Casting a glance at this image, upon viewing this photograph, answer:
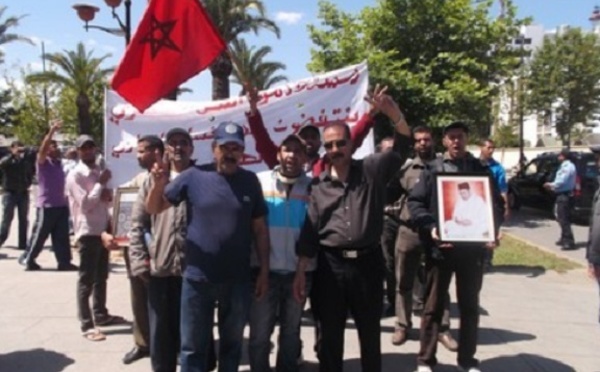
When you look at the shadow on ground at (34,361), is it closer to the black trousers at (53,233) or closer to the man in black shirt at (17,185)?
the black trousers at (53,233)

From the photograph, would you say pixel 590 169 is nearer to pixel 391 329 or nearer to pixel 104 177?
pixel 391 329

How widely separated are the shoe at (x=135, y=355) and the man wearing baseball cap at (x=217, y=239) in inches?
52.4

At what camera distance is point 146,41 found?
4797 millimetres

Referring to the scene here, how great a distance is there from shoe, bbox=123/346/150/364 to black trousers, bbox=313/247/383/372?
179cm

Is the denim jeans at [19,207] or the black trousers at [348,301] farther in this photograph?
the denim jeans at [19,207]

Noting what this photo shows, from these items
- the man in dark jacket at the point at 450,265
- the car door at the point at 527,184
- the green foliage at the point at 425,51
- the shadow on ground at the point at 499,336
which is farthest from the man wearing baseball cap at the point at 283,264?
the car door at the point at 527,184

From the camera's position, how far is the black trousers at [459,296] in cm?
462

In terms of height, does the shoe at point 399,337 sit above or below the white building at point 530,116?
below

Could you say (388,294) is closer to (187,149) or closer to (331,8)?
(187,149)

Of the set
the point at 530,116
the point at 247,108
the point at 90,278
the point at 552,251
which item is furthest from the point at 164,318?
the point at 530,116

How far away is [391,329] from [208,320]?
2679 millimetres

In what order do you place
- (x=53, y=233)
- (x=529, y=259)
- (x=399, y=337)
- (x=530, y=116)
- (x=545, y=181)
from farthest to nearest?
(x=530, y=116), (x=545, y=181), (x=529, y=259), (x=53, y=233), (x=399, y=337)

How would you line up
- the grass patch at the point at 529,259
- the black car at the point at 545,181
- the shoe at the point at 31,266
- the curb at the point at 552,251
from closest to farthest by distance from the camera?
the shoe at the point at 31,266, the grass patch at the point at 529,259, the curb at the point at 552,251, the black car at the point at 545,181

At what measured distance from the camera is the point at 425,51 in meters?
12.5
